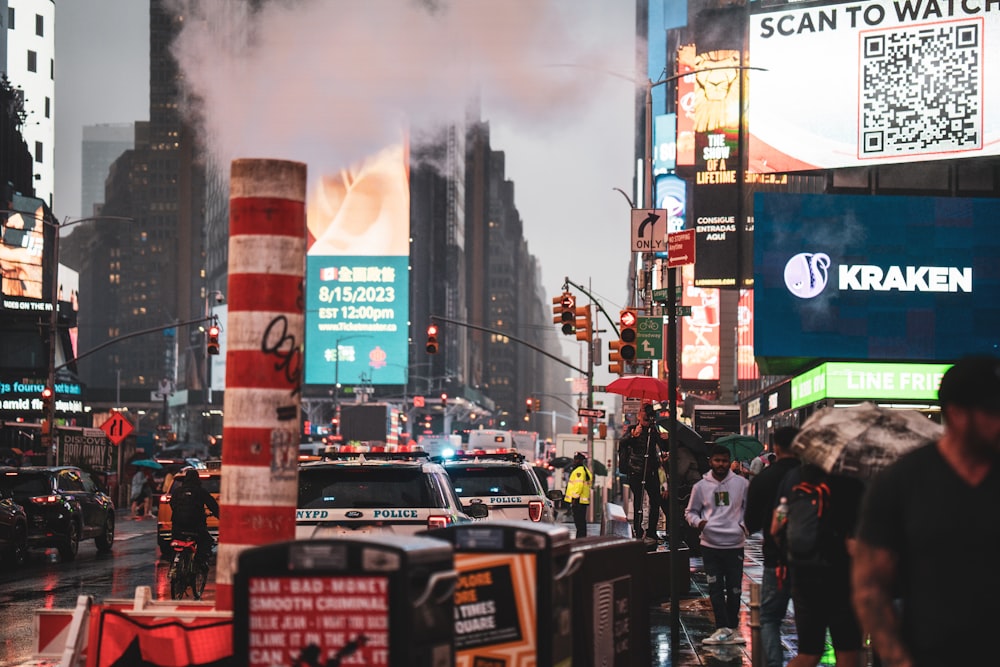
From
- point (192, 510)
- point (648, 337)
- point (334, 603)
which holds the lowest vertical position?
point (192, 510)

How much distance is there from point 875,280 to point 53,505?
26.8 meters

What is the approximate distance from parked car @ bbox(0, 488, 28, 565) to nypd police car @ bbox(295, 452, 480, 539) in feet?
40.4

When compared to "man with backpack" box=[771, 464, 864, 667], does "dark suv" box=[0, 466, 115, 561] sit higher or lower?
lower

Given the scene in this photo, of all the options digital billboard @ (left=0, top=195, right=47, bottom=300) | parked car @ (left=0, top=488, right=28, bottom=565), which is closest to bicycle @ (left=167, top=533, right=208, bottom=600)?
parked car @ (left=0, top=488, right=28, bottom=565)

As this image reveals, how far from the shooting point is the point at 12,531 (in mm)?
23984

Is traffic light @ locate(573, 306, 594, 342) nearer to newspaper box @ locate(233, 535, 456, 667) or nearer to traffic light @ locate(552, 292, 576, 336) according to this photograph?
traffic light @ locate(552, 292, 576, 336)

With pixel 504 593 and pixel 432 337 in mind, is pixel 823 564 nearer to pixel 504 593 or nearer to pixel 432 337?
pixel 504 593

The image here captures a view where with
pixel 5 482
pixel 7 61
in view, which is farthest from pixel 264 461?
pixel 7 61

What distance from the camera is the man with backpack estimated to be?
9320mm

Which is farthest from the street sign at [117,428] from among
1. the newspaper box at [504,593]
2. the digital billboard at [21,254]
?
the digital billboard at [21,254]

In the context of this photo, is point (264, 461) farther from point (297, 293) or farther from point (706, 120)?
point (706, 120)

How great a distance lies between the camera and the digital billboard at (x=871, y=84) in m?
42.2

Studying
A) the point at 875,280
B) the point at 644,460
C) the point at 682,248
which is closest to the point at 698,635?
the point at 682,248

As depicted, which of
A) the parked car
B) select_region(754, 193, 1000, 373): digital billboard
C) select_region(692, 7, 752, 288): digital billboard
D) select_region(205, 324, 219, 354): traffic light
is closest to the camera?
the parked car
